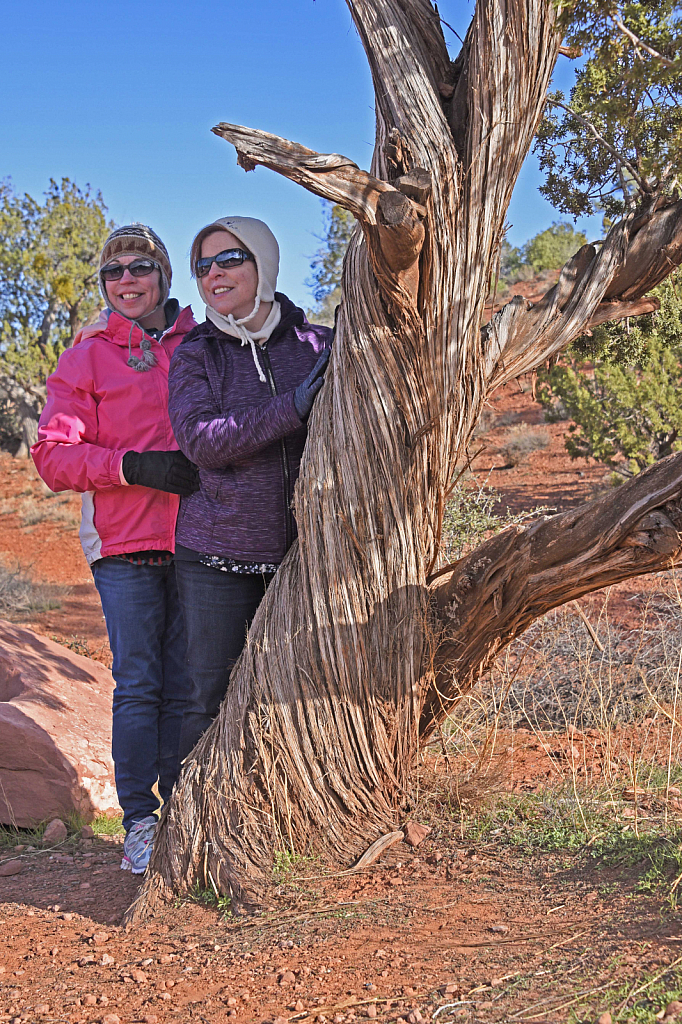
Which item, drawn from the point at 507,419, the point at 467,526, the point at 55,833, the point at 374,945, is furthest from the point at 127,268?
the point at 507,419

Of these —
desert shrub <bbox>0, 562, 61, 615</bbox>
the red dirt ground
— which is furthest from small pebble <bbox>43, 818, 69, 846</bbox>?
desert shrub <bbox>0, 562, 61, 615</bbox>

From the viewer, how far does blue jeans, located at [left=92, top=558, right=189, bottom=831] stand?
3.00 metres

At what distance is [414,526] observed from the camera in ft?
8.40

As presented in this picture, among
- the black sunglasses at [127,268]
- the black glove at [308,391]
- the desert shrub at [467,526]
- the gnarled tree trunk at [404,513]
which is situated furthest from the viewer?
the desert shrub at [467,526]

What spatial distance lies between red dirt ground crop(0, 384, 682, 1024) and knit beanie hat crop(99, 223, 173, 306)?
6.61 feet

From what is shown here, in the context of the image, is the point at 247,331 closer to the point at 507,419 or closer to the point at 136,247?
the point at 136,247

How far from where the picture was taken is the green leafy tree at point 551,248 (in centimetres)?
Result: 2572

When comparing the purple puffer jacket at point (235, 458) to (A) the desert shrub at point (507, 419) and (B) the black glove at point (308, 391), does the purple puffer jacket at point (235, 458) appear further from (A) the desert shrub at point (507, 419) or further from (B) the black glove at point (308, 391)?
(A) the desert shrub at point (507, 419)

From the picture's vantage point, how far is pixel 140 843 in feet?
9.98

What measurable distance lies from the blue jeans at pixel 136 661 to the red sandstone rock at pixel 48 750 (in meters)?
1.06

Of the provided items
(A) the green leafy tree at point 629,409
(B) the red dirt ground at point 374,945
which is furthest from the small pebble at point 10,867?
(A) the green leafy tree at point 629,409

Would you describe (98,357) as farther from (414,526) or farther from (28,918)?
(28,918)

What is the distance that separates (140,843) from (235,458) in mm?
1462

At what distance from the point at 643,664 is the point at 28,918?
3413 millimetres
